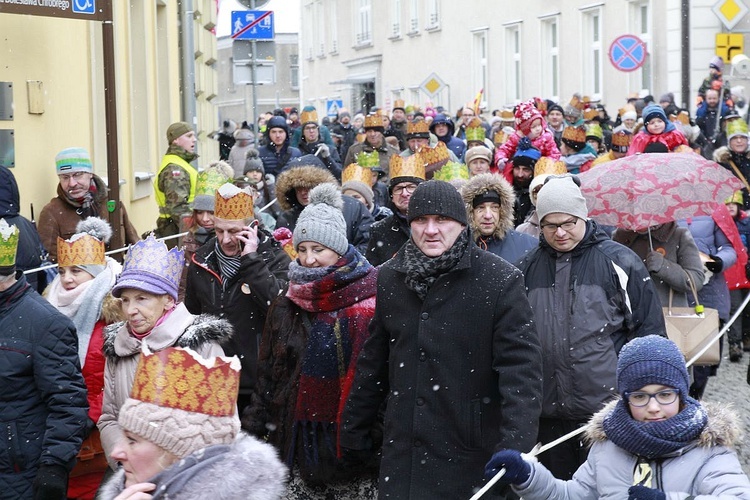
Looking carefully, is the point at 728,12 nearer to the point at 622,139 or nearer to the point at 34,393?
the point at 622,139

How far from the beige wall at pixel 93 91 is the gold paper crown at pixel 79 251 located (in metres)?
3.57

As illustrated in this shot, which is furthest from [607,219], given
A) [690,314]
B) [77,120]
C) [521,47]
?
[521,47]

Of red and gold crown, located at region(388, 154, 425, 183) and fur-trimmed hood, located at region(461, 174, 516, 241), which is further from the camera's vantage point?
red and gold crown, located at region(388, 154, 425, 183)

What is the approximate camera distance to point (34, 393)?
5.53 metres

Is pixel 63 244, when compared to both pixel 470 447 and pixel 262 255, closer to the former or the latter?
pixel 262 255

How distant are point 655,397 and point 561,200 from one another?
1.85 metres

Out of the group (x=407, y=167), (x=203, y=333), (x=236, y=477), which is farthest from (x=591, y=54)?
(x=236, y=477)

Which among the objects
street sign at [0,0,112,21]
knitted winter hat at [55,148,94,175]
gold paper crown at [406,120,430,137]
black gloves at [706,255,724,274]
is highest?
street sign at [0,0,112,21]

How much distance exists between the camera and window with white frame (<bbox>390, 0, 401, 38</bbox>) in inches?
1900

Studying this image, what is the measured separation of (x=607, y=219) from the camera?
7672 millimetres

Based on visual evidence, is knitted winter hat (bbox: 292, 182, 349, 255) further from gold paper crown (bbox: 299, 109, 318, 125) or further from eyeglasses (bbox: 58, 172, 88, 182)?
gold paper crown (bbox: 299, 109, 318, 125)

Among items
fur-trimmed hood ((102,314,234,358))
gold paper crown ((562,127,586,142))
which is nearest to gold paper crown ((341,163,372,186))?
gold paper crown ((562,127,586,142))

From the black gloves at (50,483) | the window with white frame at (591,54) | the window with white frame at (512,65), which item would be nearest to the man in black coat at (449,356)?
the black gloves at (50,483)

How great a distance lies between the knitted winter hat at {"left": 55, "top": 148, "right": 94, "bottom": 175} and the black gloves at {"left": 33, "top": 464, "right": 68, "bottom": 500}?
428cm
